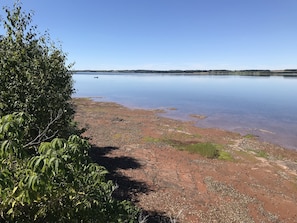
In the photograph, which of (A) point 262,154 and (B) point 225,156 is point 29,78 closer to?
(B) point 225,156

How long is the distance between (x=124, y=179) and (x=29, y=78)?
1034 centimetres

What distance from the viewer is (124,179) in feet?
57.7

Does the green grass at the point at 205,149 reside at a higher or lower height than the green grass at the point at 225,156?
higher

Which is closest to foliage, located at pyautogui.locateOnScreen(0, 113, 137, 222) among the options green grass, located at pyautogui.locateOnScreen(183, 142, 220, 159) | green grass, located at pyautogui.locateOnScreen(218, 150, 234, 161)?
green grass, located at pyautogui.locateOnScreen(218, 150, 234, 161)

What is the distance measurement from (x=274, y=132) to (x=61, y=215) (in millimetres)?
37091

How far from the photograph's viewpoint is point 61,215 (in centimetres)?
434

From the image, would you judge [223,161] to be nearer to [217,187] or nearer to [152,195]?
[217,187]

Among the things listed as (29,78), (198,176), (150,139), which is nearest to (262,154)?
(198,176)

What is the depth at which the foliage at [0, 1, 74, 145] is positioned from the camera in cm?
962

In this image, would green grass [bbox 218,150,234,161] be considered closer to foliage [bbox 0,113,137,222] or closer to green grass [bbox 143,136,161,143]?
green grass [bbox 143,136,161,143]

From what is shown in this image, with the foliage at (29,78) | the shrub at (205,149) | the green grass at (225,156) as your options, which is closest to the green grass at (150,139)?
the shrub at (205,149)

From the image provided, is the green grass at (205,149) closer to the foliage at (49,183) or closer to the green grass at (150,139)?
the green grass at (150,139)

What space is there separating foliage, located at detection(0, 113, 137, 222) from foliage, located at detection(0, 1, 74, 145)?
4.62 metres

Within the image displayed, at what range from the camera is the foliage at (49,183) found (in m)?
3.45
